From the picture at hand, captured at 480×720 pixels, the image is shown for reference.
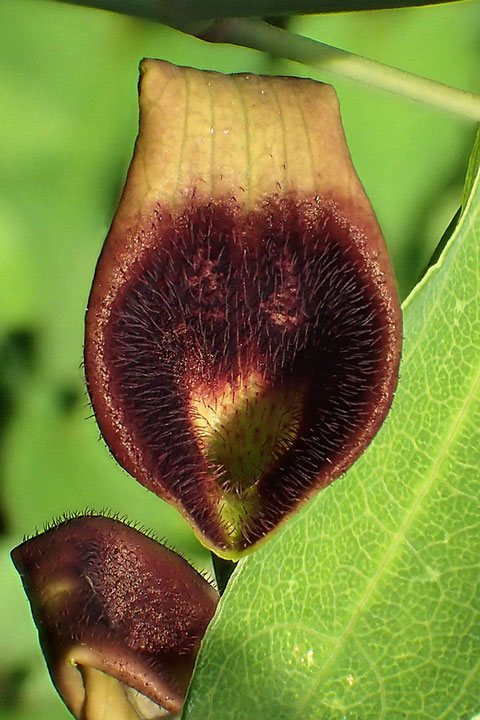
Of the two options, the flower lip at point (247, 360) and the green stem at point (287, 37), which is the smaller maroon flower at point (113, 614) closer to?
the flower lip at point (247, 360)

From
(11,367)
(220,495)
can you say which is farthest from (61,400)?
(220,495)

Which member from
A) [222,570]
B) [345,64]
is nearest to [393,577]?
[222,570]

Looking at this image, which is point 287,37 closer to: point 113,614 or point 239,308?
point 239,308

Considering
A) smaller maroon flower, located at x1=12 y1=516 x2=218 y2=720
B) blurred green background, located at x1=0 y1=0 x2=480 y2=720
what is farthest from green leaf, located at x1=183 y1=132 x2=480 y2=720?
blurred green background, located at x1=0 y1=0 x2=480 y2=720

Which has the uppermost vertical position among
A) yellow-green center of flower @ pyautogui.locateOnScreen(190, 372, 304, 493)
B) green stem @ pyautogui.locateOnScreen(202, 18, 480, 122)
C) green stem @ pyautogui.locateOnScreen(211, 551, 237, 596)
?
green stem @ pyautogui.locateOnScreen(202, 18, 480, 122)

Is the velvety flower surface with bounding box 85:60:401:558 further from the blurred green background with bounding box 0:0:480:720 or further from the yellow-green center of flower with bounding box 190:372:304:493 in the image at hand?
the blurred green background with bounding box 0:0:480:720

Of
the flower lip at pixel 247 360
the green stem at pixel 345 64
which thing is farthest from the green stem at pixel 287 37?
the flower lip at pixel 247 360
